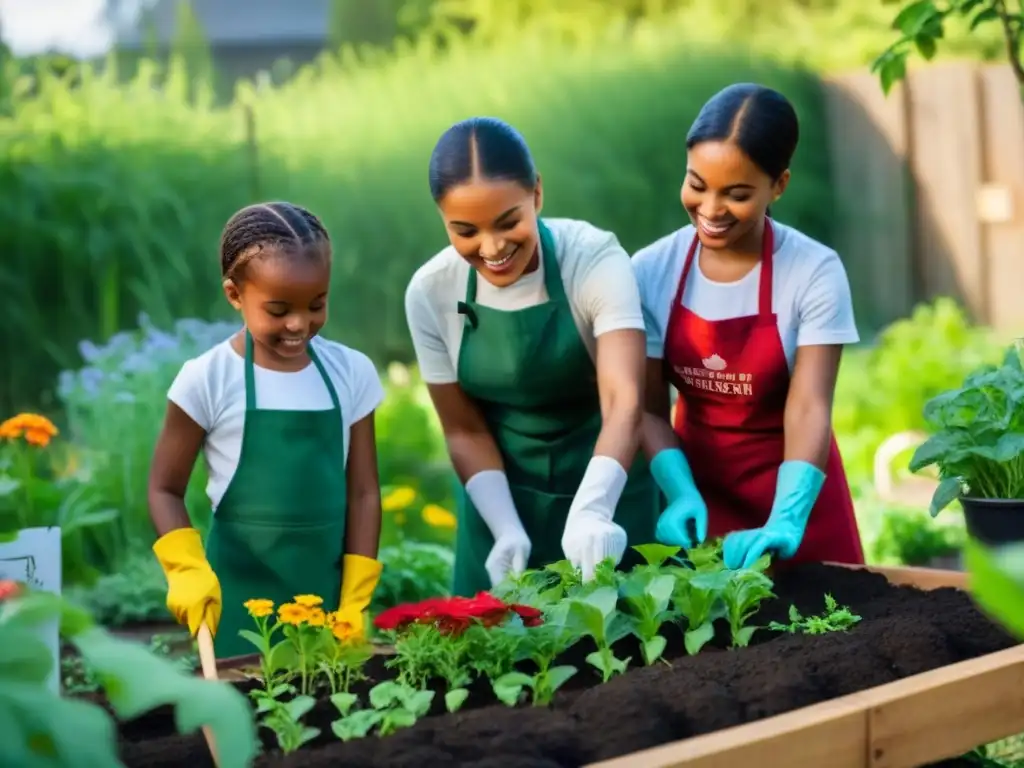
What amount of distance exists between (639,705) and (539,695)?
0.53 ft

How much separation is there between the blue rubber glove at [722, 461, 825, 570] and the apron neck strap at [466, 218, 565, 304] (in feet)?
1.73

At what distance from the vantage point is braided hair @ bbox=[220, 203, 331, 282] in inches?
87.0

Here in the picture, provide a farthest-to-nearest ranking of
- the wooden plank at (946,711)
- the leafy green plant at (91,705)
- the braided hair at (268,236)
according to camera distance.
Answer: the braided hair at (268,236) → the wooden plank at (946,711) → the leafy green plant at (91,705)

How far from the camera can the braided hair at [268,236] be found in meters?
2.21

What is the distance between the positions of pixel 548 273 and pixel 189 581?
916 mm

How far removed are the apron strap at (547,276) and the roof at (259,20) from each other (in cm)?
1312

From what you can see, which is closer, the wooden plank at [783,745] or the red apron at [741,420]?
the wooden plank at [783,745]

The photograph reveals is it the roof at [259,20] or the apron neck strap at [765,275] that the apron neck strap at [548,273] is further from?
the roof at [259,20]

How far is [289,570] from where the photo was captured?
2.37m

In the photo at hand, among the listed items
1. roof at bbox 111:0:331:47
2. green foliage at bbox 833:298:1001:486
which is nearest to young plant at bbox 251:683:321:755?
green foliage at bbox 833:298:1001:486

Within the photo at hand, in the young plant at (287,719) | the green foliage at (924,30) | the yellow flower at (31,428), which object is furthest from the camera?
the yellow flower at (31,428)

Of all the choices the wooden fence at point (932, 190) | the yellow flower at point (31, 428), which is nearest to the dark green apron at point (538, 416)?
the yellow flower at point (31, 428)

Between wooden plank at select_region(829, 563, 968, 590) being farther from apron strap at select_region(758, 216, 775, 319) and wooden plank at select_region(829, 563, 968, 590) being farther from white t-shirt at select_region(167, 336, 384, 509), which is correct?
white t-shirt at select_region(167, 336, 384, 509)

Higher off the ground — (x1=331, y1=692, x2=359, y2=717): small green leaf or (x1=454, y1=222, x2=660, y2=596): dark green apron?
(x1=454, y1=222, x2=660, y2=596): dark green apron
